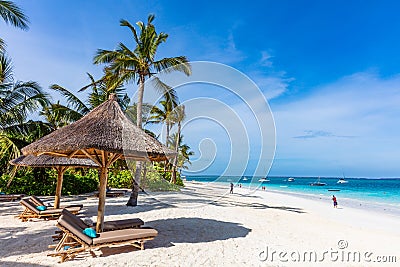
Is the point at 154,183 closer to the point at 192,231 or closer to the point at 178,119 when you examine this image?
the point at 178,119

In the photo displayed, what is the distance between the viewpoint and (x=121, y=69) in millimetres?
10984

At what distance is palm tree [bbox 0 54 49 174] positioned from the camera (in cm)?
980

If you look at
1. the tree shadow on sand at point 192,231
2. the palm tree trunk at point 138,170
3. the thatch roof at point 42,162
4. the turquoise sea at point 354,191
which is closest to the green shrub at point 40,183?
the thatch roof at point 42,162

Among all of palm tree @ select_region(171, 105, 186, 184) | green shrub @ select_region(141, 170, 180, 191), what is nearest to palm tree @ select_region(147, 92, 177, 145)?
palm tree @ select_region(171, 105, 186, 184)

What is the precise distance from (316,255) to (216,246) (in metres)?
2.21

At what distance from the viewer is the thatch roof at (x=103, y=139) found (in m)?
4.94

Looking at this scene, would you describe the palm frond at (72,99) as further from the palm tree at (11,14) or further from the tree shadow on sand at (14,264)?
the tree shadow on sand at (14,264)

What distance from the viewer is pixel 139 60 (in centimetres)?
1081

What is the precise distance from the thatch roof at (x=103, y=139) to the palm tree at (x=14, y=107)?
5360 mm

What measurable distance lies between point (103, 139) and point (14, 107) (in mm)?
7528

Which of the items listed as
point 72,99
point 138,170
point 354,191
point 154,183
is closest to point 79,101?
point 72,99

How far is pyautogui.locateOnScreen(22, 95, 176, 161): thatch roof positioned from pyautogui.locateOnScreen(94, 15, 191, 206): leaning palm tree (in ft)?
15.5

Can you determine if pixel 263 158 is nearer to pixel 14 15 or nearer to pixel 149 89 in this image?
pixel 149 89

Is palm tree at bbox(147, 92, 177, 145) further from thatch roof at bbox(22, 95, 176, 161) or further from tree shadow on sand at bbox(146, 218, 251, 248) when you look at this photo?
thatch roof at bbox(22, 95, 176, 161)
